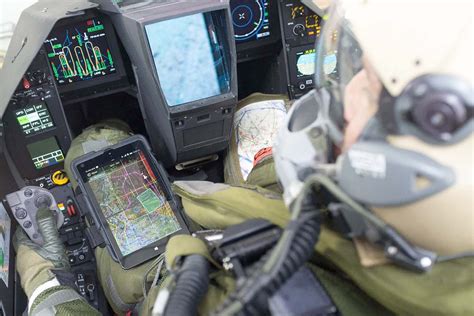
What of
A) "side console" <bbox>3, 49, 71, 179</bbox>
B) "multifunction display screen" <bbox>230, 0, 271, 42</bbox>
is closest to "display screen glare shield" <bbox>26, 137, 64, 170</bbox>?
"side console" <bbox>3, 49, 71, 179</bbox>

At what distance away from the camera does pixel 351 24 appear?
0.81m

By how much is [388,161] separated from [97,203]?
1.02m

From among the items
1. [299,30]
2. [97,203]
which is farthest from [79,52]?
[299,30]

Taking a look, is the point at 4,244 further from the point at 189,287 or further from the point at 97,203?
the point at 189,287

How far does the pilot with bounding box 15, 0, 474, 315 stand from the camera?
0.66m

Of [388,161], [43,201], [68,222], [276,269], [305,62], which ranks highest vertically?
[388,161]

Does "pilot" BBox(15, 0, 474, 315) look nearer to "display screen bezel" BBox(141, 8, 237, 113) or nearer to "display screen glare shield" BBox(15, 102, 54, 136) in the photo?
"display screen bezel" BBox(141, 8, 237, 113)

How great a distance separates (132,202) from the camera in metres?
1.52

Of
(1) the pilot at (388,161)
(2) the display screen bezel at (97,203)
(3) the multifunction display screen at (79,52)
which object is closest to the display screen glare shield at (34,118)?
(3) the multifunction display screen at (79,52)

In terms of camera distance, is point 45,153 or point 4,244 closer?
point 4,244

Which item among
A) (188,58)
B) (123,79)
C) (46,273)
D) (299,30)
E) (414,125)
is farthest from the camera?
(299,30)

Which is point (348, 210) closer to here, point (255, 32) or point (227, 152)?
point (227, 152)

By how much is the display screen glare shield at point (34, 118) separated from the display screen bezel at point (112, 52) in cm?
9

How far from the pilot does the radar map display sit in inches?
21.2
